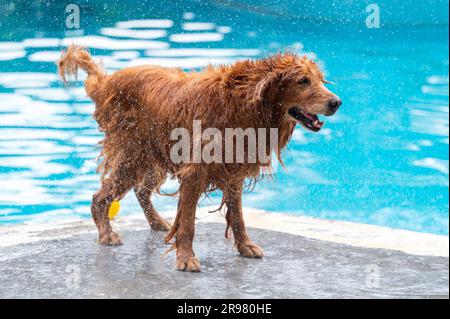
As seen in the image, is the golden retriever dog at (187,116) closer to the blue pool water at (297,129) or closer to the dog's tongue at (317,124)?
the dog's tongue at (317,124)

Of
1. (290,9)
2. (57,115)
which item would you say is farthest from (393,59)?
(57,115)

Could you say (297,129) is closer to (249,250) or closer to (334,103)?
(249,250)

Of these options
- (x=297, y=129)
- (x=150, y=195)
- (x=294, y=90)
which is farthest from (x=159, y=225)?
(x=297, y=129)

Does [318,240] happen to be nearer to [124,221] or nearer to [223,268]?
[223,268]

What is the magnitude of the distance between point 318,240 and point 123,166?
5.84ft

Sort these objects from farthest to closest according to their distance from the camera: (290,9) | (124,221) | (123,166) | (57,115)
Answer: (290,9) < (57,115) < (124,221) < (123,166)

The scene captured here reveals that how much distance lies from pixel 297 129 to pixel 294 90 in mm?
6346

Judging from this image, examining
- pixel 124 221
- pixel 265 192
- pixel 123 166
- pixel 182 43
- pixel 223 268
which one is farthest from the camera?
pixel 182 43

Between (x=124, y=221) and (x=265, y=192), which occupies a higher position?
(x=124, y=221)

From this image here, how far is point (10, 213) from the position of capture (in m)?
8.30

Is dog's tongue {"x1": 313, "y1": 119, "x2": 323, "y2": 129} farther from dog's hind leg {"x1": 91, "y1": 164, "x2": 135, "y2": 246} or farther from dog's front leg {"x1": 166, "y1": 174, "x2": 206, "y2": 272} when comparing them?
dog's hind leg {"x1": 91, "y1": 164, "x2": 135, "y2": 246}
